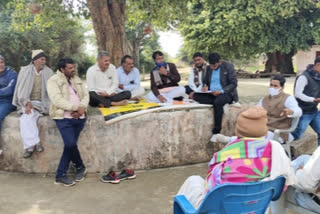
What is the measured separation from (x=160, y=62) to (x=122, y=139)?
185 cm

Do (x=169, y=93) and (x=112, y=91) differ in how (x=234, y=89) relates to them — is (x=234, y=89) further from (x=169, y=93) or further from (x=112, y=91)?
(x=112, y=91)

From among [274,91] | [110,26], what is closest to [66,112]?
[274,91]

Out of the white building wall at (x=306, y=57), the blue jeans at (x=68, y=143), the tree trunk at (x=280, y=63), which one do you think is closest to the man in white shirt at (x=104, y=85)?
the blue jeans at (x=68, y=143)

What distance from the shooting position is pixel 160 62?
6.05 m

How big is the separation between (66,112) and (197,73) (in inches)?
98.9

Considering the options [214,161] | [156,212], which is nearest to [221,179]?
[214,161]

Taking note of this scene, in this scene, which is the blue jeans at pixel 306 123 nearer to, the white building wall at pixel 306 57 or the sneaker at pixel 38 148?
the sneaker at pixel 38 148

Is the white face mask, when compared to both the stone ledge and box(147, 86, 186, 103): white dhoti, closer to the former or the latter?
the stone ledge

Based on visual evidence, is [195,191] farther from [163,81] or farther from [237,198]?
[163,81]

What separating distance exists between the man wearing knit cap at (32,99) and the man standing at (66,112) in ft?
1.36

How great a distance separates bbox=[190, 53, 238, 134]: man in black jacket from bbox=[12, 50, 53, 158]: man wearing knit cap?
253cm

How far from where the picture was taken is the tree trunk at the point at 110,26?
751 cm

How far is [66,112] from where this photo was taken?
14.6 ft

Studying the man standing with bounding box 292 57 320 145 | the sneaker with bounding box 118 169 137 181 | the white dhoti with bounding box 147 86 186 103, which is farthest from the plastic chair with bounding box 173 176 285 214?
the white dhoti with bounding box 147 86 186 103
